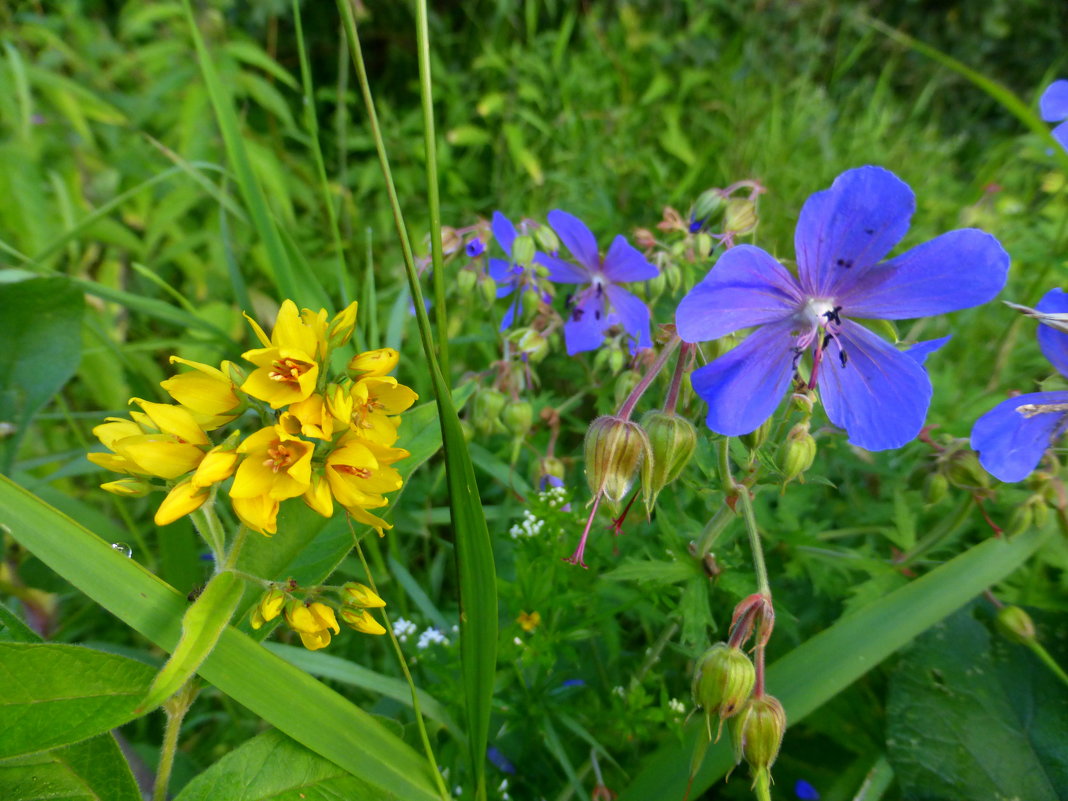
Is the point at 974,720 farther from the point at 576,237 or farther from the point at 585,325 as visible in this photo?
the point at 576,237

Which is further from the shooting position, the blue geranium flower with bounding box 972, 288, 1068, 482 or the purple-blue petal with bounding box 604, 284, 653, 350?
the purple-blue petal with bounding box 604, 284, 653, 350

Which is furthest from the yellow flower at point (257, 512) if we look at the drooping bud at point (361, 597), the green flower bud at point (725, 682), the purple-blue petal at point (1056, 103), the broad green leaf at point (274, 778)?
the purple-blue petal at point (1056, 103)

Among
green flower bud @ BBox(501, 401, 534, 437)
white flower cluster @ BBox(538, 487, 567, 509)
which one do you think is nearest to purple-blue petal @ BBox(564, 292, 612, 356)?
green flower bud @ BBox(501, 401, 534, 437)

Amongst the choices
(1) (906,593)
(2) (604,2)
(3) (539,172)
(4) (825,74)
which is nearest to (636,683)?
(1) (906,593)

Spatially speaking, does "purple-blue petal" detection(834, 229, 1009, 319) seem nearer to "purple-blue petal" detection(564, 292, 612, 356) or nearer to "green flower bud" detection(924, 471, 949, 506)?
"green flower bud" detection(924, 471, 949, 506)

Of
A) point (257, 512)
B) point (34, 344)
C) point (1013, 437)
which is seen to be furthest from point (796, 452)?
point (34, 344)

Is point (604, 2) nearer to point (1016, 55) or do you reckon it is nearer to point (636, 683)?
point (1016, 55)

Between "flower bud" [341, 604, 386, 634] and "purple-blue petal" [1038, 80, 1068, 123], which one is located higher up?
"purple-blue petal" [1038, 80, 1068, 123]

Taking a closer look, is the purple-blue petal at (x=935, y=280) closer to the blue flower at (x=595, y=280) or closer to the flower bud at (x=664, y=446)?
the flower bud at (x=664, y=446)
